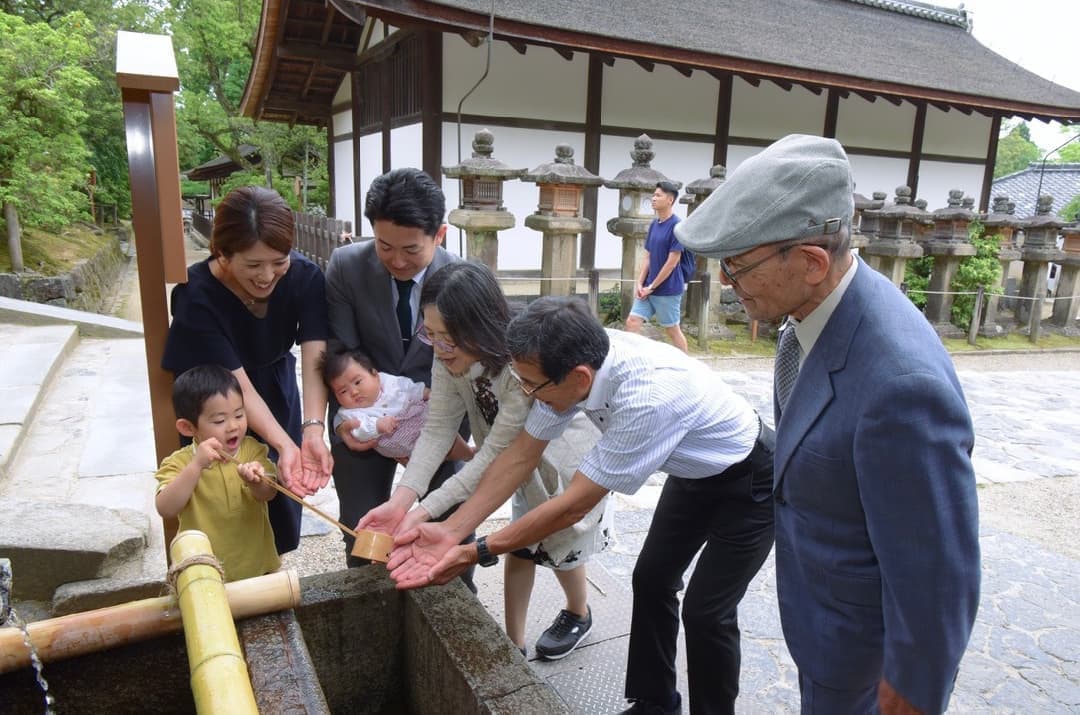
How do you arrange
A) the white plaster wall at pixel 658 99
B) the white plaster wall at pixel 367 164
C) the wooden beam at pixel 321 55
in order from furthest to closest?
the white plaster wall at pixel 367 164
the wooden beam at pixel 321 55
the white plaster wall at pixel 658 99

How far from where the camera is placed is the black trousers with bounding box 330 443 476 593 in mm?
2641

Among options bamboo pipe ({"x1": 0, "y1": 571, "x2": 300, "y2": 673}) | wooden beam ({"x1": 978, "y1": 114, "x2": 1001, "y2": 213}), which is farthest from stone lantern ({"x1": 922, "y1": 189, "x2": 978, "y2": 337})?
bamboo pipe ({"x1": 0, "y1": 571, "x2": 300, "y2": 673})

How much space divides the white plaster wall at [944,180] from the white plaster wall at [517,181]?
286 inches

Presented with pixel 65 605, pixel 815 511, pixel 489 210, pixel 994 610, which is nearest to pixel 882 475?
pixel 815 511

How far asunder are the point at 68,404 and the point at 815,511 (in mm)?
6408

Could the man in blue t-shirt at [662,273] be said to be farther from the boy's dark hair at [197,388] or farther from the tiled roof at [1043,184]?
the tiled roof at [1043,184]

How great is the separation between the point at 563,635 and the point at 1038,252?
1195 centimetres

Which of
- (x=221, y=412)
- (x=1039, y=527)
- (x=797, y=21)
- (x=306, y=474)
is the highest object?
(x=797, y=21)

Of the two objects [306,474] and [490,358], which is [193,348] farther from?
[490,358]

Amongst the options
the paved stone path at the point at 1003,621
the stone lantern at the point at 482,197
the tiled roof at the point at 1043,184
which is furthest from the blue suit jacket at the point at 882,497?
the tiled roof at the point at 1043,184

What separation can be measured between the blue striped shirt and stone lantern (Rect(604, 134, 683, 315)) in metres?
6.28

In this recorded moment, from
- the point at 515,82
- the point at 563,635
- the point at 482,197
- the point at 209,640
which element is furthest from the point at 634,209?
the point at 209,640

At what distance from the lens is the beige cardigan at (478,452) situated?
2291 mm

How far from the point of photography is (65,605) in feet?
8.61
